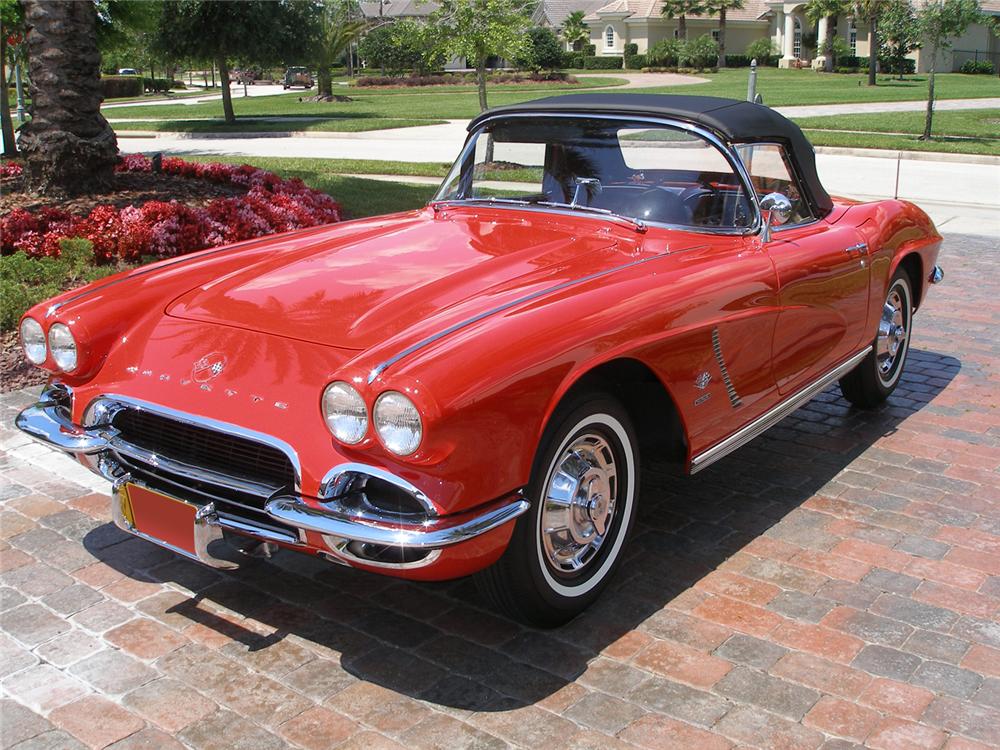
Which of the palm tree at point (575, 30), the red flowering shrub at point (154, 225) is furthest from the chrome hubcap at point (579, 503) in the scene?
the palm tree at point (575, 30)

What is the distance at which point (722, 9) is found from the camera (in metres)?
64.4

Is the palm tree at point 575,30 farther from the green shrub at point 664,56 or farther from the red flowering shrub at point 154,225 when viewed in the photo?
the red flowering shrub at point 154,225

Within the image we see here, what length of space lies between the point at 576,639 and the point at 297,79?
204ft

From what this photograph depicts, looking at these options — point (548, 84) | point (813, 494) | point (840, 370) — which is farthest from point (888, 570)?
point (548, 84)

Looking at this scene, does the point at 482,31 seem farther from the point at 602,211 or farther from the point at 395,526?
Result: the point at 395,526

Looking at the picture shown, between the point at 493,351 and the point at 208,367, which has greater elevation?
the point at 493,351

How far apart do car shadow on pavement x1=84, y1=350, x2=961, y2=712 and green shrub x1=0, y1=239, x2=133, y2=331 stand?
284cm

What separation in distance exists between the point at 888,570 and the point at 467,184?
2.43 meters

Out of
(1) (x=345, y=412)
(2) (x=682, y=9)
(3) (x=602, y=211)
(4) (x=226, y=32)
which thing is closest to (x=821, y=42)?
(2) (x=682, y=9)

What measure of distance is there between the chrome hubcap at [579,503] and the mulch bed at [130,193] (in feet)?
20.0

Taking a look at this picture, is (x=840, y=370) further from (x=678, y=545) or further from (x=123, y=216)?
(x=123, y=216)

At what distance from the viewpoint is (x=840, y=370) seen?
4570 mm

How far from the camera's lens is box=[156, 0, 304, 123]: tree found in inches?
1018

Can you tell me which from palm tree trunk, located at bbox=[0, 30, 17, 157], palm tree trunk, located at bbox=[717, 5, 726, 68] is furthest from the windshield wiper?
palm tree trunk, located at bbox=[717, 5, 726, 68]
